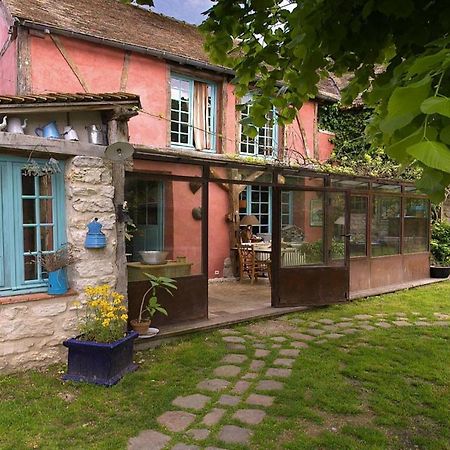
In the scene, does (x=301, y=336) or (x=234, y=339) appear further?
(x=301, y=336)

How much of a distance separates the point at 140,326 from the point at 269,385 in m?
1.75

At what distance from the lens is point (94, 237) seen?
4418mm

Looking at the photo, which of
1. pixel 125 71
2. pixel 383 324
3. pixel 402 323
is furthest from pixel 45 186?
pixel 402 323

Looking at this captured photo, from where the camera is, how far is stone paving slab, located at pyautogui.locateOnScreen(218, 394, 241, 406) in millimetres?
3512

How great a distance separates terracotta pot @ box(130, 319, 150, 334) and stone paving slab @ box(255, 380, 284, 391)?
5.28ft

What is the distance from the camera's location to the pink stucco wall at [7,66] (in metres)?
7.05

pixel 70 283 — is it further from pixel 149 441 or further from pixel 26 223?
pixel 149 441

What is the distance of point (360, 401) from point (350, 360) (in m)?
0.98

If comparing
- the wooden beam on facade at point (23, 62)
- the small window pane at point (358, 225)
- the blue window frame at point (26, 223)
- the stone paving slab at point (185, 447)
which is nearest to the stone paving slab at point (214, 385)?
the stone paving slab at point (185, 447)

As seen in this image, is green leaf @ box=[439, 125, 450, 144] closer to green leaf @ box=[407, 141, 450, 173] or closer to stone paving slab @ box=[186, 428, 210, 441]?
green leaf @ box=[407, 141, 450, 173]

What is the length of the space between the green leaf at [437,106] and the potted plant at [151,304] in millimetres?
4227

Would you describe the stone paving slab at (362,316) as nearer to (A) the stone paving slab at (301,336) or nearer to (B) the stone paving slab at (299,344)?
(A) the stone paving slab at (301,336)

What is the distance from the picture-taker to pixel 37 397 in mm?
3604

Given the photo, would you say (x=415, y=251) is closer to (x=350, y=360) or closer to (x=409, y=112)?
(x=350, y=360)
